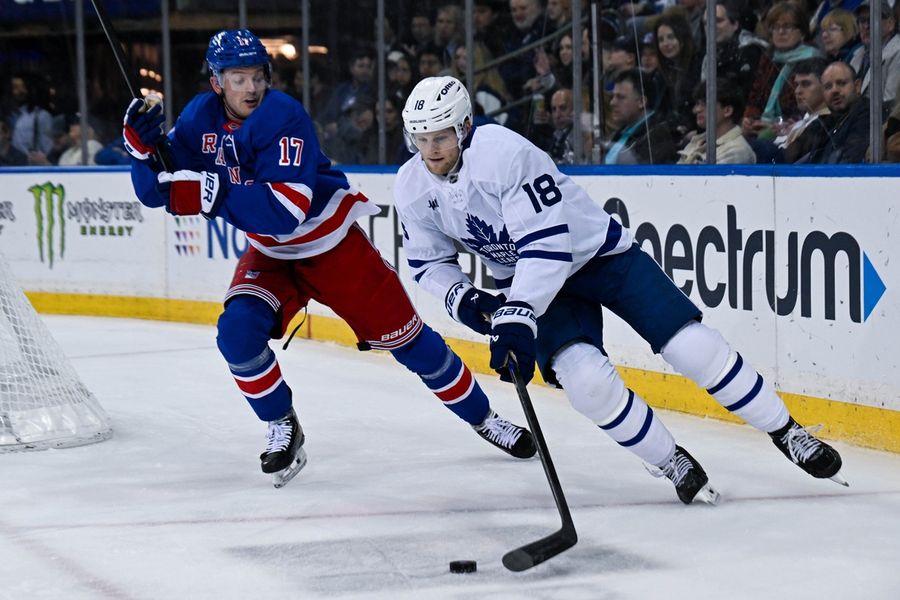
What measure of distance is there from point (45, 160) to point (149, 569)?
5866 mm

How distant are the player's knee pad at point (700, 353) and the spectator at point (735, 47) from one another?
5.78ft

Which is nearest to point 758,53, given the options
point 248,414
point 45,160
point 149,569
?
point 248,414

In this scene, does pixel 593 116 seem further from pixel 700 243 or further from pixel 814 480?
pixel 814 480

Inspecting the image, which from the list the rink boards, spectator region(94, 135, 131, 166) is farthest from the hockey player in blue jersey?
spectator region(94, 135, 131, 166)

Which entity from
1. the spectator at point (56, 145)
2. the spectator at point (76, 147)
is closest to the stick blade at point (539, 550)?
the spectator at point (76, 147)

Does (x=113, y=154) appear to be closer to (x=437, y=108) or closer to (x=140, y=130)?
(x=140, y=130)

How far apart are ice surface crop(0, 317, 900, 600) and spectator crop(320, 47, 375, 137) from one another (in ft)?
8.04

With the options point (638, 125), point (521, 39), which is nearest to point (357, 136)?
point (521, 39)

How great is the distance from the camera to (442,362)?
3.66m

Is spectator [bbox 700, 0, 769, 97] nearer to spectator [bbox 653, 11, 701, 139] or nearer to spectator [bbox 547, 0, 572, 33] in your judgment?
spectator [bbox 653, 11, 701, 139]

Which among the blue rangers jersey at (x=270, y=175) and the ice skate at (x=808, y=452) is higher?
the blue rangers jersey at (x=270, y=175)

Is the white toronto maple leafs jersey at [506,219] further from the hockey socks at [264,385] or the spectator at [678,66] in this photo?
the spectator at [678,66]

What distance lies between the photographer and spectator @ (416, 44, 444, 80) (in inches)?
242

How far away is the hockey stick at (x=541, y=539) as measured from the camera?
8.48 ft
